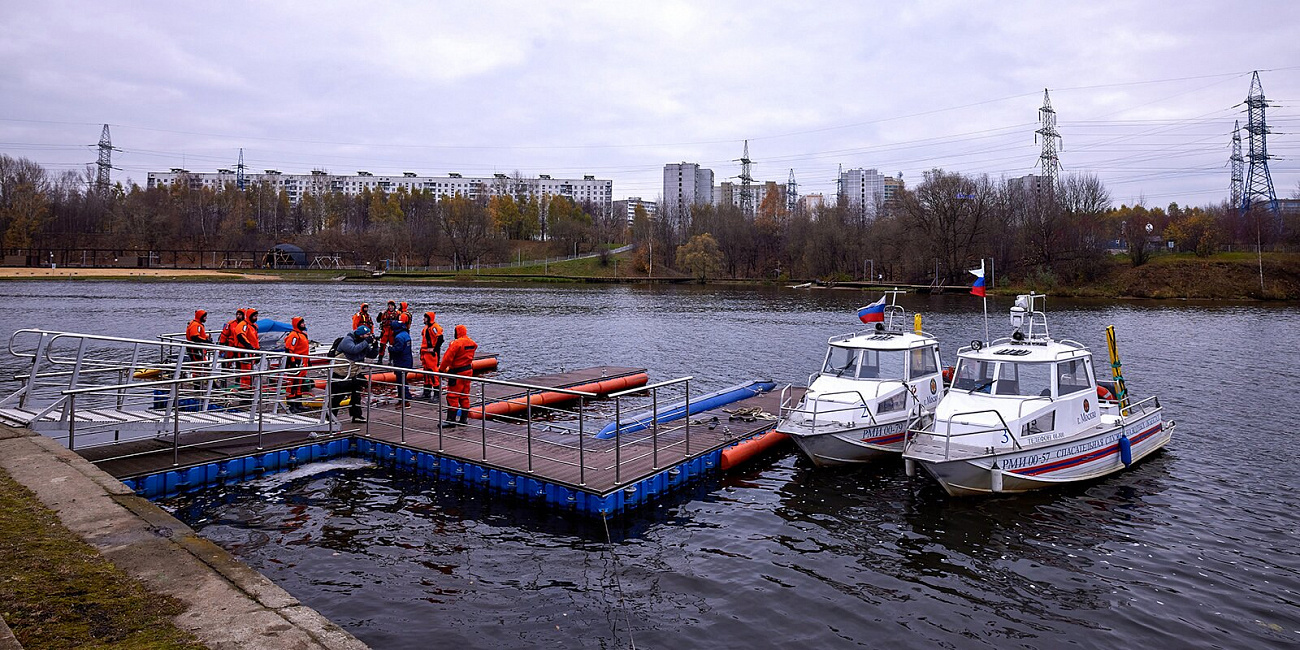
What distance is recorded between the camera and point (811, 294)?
90.8 meters

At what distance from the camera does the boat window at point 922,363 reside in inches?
736

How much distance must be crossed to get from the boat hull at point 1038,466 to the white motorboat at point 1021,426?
0.02m

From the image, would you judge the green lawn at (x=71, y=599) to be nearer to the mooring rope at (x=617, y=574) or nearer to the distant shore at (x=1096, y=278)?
the mooring rope at (x=617, y=574)

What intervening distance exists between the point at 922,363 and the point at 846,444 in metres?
3.75

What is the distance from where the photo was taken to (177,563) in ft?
27.0

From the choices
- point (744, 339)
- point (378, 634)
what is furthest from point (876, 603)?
point (744, 339)

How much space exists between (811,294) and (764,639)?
273 ft

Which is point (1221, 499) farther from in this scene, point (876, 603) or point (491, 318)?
point (491, 318)

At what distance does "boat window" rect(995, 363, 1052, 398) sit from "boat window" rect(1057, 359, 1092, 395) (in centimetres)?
30

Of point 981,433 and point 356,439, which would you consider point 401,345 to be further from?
point 981,433

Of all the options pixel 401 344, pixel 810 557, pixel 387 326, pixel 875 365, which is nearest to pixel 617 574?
pixel 810 557

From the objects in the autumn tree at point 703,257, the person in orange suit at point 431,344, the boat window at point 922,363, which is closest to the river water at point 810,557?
the boat window at point 922,363

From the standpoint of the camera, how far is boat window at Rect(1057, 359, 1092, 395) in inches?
642

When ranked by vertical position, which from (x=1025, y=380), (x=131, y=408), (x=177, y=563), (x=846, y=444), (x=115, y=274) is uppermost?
(x=115, y=274)
